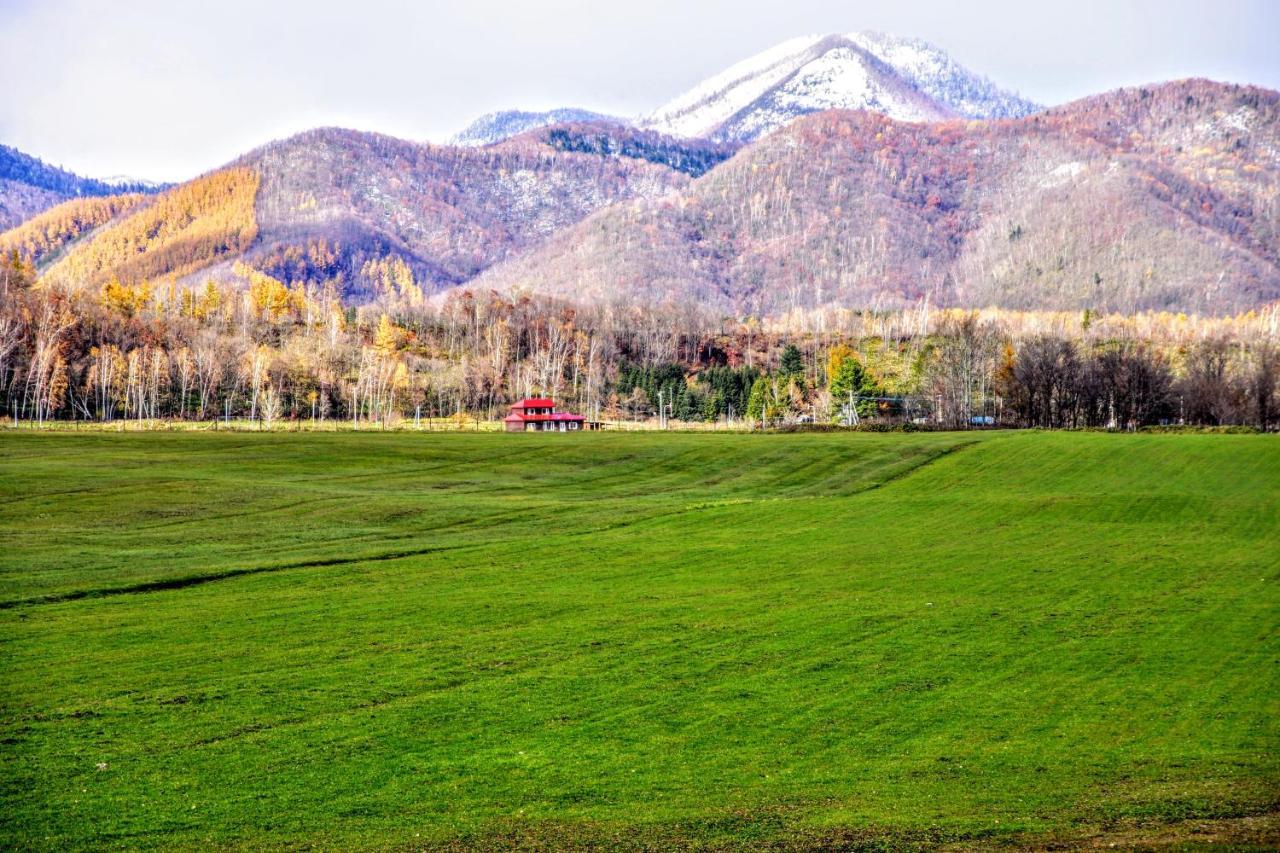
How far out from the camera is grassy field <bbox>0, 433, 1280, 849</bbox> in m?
21.1

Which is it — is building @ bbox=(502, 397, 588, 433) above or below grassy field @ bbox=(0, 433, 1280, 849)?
above

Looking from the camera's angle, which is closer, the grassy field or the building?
the grassy field

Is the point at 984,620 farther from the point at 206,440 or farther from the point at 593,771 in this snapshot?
the point at 206,440

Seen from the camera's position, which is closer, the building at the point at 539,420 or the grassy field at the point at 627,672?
the grassy field at the point at 627,672

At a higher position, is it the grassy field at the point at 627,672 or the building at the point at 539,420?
the building at the point at 539,420

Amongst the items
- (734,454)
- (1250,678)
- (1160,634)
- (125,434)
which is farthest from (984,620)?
(125,434)

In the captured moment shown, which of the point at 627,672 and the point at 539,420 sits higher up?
the point at 539,420

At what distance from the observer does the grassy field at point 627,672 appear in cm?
2114

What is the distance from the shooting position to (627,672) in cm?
3139

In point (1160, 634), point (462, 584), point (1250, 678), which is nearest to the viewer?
point (1250, 678)

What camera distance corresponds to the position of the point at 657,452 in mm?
103375

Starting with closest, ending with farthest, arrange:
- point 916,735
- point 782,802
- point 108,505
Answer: point 782,802 → point 916,735 → point 108,505

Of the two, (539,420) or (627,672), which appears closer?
(627,672)

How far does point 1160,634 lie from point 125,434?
98.1m
